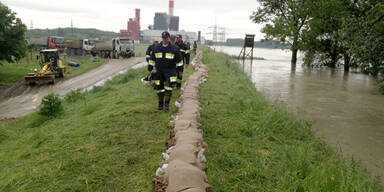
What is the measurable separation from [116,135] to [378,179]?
4.03m

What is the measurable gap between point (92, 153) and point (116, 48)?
2741 cm

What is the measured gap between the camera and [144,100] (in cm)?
737

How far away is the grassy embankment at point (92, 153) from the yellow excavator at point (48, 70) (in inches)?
332

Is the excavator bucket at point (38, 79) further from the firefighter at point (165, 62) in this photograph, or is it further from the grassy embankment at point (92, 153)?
the firefighter at point (165, 62)

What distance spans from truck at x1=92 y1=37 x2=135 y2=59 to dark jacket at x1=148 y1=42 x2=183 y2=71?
997 inches

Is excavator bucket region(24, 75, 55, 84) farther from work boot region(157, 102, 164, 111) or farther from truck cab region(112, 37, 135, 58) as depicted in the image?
truck cab region(112, 37, 135, 58)

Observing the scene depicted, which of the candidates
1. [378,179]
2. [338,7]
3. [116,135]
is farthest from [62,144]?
[338,7]

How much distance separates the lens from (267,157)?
4.11 metres

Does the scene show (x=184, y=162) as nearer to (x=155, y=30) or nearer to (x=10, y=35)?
(x=10, y=35)

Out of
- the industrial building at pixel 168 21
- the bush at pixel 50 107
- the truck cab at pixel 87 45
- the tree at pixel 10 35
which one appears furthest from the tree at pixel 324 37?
the industrial building at pixel 168 21

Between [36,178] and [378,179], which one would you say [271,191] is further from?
[36,178]

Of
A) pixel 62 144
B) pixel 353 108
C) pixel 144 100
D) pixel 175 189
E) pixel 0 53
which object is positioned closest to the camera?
pixel 175 189

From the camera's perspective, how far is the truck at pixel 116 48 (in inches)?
1185

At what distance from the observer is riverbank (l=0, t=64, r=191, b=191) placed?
3.32m
